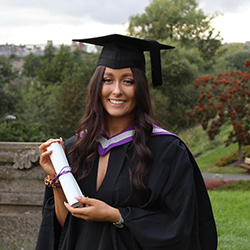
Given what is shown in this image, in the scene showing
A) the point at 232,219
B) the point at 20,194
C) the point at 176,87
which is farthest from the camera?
the point at 176,87

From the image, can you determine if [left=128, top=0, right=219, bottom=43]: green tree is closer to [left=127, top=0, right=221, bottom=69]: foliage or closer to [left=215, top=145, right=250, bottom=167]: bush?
[left=127, top=0, right=221, bottom=69]: foliage

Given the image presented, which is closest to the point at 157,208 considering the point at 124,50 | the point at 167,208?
the point at 167,208

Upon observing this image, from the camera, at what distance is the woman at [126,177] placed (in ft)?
6.42

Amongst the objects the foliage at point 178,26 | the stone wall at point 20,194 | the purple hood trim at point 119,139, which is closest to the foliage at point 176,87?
the foliage at point 178,26

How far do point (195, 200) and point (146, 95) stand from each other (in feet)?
2.12

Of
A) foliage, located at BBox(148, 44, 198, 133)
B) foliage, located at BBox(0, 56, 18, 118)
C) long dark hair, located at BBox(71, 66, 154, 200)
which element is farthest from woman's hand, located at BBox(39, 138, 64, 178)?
foliage, located at BBox(148, 44, 198, 133)

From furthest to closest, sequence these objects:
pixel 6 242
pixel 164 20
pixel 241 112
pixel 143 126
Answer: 1. pixel 164 20
2. pixel 241 112
3. pixel 6 242
4. pixel 143 126

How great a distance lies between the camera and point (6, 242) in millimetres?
3832

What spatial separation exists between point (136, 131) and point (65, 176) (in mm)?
475

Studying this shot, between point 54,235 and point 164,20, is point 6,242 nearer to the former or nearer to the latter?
point 54,235

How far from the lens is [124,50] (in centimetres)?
220

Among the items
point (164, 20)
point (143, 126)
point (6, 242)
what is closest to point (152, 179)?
point (143, 126)

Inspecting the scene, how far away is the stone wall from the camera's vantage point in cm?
376

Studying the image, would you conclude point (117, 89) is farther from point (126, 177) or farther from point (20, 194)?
point (20, 194)
